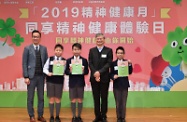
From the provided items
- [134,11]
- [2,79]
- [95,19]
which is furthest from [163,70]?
[2,79]

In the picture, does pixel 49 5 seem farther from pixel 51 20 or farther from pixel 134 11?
pixel 134 11

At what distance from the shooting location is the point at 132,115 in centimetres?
526

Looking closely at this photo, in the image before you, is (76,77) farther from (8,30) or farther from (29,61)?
(8,30)

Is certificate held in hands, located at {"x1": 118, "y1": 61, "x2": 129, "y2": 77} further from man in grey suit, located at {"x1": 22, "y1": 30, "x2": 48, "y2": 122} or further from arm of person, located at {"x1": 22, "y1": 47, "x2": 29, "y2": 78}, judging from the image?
arm of person, located at {"x1": 22, "y1": 47, "x2": 29, "y2": 78}

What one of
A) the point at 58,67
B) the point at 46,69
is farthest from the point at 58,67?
the point at 46,69

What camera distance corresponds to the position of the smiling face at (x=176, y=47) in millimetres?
5691

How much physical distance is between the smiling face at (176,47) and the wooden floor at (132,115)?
943mm

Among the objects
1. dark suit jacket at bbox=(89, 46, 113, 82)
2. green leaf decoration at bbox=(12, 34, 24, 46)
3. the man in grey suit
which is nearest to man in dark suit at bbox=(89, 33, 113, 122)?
dark suit jacket at bbox=(89, 46, 113, 82)

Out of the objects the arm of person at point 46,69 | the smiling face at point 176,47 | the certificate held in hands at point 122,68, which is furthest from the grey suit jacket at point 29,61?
the smiling face at point 176,47

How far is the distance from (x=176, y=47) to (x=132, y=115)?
1.54 meters

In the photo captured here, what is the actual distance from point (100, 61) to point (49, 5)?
1812mm

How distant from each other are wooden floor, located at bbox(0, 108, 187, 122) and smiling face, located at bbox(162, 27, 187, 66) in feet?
3.09

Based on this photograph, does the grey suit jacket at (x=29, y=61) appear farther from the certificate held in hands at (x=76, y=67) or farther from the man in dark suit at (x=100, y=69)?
the man in dark suit at (x=100, y=69)

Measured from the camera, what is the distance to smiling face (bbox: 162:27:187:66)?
5.69 m
